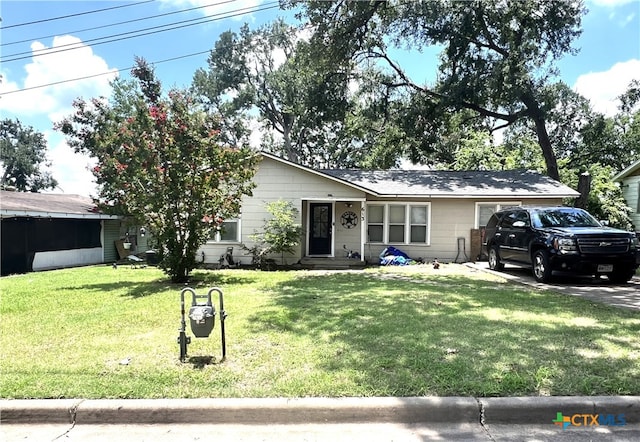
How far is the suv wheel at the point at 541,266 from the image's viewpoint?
9.26 meters

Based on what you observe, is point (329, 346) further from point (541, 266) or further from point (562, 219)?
point (562, 219)

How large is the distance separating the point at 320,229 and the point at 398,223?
9.38 ft

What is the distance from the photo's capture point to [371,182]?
1636 cm

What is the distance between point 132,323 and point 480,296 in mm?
5892

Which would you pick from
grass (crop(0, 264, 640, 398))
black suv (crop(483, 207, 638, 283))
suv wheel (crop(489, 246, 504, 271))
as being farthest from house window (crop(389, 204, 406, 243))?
grass (crop(0, 264, 640, 398))

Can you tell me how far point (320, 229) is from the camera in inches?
599

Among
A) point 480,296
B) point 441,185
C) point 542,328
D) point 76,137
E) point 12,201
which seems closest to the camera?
point 542,328

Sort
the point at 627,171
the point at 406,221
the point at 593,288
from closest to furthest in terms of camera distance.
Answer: the point at 593,288 < the point at 406,221 < the point at 627,171

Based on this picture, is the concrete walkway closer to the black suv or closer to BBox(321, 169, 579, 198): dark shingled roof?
the black suv

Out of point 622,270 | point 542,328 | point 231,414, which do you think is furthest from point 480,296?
point 231,414

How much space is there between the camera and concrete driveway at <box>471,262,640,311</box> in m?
7.30

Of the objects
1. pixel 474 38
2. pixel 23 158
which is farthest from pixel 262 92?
pixel 23 158

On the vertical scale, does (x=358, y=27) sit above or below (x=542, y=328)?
above

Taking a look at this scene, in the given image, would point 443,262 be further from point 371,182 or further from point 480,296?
point 480,296
